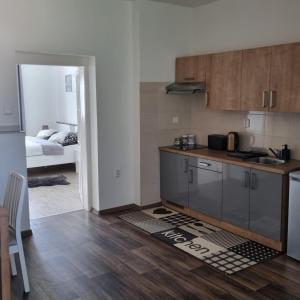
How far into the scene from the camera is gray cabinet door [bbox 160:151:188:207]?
15.3 ft

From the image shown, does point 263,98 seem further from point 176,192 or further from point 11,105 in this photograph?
point 11,105

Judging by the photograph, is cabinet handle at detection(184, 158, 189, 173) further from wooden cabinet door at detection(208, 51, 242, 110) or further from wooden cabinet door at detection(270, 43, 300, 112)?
wooden cabinet door at detection(270, 43, 300, 112)

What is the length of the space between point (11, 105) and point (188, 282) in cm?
259

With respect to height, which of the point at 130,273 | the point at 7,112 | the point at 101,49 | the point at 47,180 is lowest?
the point at 130,273

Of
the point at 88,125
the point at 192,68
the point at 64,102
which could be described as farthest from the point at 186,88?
the point at 64,102

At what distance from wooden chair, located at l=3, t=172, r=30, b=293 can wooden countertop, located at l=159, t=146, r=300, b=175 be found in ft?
7.28

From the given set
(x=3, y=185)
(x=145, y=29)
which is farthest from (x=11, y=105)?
(x=145, y=29)

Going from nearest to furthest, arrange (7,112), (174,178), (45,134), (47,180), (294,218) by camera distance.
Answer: (294,218) < (7,112) < (174,178) < (47,180) < (45,134)

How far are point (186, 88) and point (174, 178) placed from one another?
3.96 ft

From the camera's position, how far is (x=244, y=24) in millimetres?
4383

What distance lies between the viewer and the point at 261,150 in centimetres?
432

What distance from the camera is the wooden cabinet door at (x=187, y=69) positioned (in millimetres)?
4719

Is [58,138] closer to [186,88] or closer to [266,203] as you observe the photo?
[186,88]

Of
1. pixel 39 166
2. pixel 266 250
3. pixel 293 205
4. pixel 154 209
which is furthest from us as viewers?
pixel 39 166
